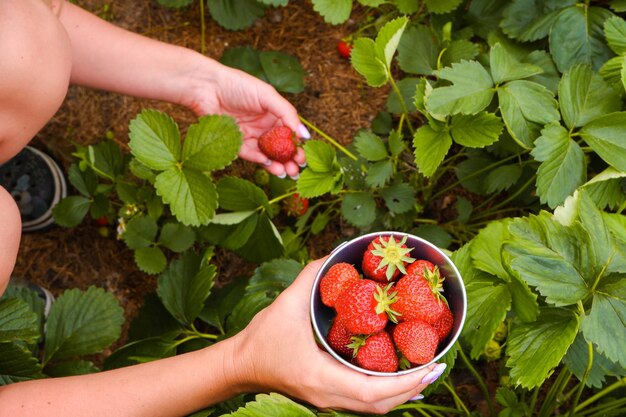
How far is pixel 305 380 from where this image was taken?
2.61 feet

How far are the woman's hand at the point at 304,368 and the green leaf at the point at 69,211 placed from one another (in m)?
0.88

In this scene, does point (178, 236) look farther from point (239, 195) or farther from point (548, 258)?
point (548, 258)

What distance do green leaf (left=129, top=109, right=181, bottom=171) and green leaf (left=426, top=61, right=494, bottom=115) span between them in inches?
20.8

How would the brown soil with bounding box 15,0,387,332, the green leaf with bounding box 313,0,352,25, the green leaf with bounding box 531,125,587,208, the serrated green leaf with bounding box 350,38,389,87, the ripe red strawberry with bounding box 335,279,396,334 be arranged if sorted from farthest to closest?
the brown soil with bounding box 15,0,387,332
the green leaf with bounding box 313,0,352,25
the serrated green leaf with bounding box 350,38,389,87
the green leaf with bounding box 531,125,587,208
the ripe red strawberry with bounding box 335,279,396,334

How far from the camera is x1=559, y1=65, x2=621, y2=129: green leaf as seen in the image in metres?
1.04

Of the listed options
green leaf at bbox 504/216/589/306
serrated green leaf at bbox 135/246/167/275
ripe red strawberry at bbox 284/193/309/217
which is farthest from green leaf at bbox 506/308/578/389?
serrated green leaf at bbox 135/246/167/275

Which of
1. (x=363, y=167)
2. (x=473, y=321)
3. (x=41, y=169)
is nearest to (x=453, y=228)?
(x=363, y=167)

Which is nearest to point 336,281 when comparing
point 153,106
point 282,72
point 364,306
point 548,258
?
point 364,306

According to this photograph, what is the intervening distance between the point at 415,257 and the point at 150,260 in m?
0.90

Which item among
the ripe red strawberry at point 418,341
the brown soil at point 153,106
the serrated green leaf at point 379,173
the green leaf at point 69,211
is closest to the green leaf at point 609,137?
the serrated green leaf at point 379,173

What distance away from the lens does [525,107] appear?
→ 107 centimetres

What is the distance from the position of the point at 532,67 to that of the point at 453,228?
527mm

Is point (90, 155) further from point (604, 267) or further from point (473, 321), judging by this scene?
point (604, 267)

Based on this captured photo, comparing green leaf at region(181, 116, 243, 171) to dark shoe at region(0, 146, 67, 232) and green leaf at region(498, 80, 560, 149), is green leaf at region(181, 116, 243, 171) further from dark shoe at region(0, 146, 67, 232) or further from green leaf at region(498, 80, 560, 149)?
dark shoe at region(0, 146, 67, 232)
